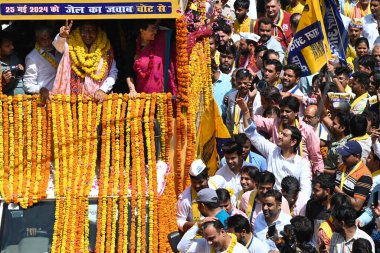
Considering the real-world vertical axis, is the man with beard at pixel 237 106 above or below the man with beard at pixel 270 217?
above

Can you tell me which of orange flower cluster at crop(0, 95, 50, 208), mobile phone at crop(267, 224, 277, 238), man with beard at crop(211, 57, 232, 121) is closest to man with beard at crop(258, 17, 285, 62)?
man with beard at crop(211, 57, 232, 121)

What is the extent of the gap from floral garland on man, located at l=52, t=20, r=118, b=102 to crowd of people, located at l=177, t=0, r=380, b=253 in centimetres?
151

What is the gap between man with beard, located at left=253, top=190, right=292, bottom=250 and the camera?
14.9m

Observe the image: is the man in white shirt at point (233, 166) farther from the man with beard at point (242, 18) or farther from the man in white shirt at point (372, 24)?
the man in white shirt at point (372, 24)

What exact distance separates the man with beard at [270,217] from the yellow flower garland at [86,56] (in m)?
2.42

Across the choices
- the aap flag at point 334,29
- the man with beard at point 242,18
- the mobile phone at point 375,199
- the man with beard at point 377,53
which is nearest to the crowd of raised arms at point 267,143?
the mobile phone at point 375,199

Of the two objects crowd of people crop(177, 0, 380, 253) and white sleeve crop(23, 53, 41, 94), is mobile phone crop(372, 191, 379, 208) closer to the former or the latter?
crowd of people crop(177, 0, 380, 253)

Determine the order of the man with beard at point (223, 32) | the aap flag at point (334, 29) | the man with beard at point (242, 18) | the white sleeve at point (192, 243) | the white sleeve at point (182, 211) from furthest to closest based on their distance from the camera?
the man with beard at point (242, 18), the man with beard at point (223, 32), the aap flag at point (334, 29), the white sleeve at point (182, 211), the white sleeve at point (192, 243)

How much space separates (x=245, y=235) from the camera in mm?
14000

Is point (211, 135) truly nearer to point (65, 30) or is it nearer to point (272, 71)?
point (272, 71)

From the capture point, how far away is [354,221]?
14.0 meters

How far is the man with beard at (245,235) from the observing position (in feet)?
45.7

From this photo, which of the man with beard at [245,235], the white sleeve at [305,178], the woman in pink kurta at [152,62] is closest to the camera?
the man with beard at [245,235]

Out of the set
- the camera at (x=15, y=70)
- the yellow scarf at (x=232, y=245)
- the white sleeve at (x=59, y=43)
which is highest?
the white sleeve at (x=59, y=43)
